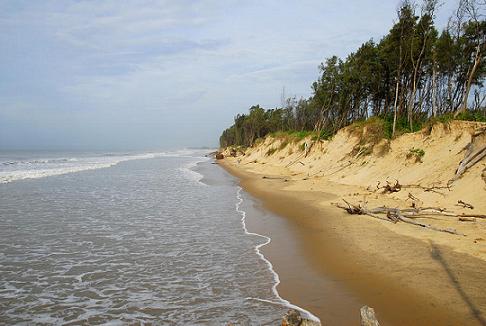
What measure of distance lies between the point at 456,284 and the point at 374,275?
1562 millimetres

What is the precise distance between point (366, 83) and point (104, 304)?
119ft

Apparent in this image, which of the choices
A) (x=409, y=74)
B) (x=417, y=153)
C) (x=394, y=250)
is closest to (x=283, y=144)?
(x=409, y=74)

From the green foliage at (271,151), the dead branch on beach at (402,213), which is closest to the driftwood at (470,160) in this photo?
the dead branch on beach at (402,213)

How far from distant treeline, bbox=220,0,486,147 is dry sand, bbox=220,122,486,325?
220 inches

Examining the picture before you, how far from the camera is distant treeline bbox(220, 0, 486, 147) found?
2502cm

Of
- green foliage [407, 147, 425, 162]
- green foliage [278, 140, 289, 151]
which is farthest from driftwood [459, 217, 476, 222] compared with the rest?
green foliage [278, 140, 289, 151]

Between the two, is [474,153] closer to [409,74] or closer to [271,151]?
[409,74]

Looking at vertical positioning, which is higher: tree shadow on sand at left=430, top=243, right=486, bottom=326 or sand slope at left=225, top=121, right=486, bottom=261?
sand slope at left=225, top=121, right=486, bottom=261

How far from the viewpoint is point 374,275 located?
304 inches

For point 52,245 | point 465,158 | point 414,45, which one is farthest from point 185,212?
point 414,45

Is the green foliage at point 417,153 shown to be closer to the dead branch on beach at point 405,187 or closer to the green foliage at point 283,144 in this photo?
the dead branch on beach at point 405,187

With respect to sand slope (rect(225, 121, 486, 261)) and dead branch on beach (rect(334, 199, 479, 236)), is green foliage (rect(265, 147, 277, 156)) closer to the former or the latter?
sand slope (rect(225, 121, 486, 261))

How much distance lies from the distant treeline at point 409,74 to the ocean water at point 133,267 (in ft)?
55.2

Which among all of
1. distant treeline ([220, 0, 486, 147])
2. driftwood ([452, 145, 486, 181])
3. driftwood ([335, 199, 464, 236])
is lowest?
driftwood ([335, 199, 464, 236])
